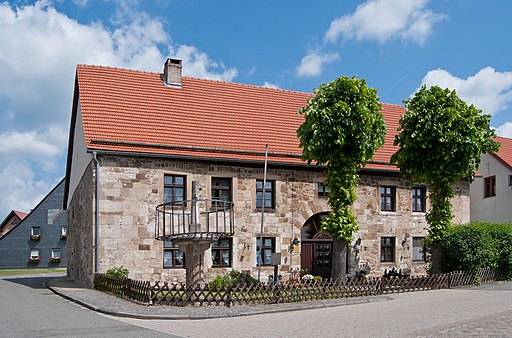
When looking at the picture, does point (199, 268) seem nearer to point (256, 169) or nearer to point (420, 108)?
A: point (256, 169)

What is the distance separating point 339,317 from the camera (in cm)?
1447

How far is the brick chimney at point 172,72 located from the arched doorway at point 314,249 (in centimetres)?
938

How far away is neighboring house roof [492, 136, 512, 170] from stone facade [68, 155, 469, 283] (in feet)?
25.6

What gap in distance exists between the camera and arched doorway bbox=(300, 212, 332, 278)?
25.5 metres

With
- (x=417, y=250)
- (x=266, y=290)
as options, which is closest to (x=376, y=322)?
(x=266, y=290)

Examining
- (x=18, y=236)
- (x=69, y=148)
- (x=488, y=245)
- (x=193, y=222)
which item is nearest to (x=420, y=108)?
(x=488, y=245)

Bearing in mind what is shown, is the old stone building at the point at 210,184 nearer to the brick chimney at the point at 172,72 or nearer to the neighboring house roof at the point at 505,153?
the brick chimney at the point at 172,72

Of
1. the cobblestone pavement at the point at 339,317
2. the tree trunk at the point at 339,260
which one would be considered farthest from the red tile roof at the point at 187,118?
the cobblestone pavement at the point at 339,317

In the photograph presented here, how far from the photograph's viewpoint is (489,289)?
69.8 ft

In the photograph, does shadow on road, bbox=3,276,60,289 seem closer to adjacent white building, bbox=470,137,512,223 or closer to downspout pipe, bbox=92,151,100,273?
downspout pipe, bbox=92,151,100,273

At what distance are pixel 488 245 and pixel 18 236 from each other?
42.8m

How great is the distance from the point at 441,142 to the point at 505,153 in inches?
622

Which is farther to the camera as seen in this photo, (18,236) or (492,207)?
(18,236)

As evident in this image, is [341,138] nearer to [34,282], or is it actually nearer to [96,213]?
[96,213]
